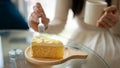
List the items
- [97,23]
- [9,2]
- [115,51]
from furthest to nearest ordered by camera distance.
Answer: [9,2] → [115,51] → [97,23]

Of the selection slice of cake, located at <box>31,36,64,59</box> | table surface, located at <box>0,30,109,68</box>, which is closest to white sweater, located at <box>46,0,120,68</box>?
table surface, located at <box>0,30,109,68</box>

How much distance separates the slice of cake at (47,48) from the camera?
76 centimetres

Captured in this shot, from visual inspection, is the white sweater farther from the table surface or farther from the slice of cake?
the slice of cake

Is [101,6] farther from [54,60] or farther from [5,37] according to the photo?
[5,37]

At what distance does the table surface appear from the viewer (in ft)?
2.63

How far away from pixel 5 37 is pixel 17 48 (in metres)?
0.15

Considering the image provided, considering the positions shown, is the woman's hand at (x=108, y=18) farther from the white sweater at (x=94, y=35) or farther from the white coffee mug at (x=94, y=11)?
the white sweater at (x=94, y=35)

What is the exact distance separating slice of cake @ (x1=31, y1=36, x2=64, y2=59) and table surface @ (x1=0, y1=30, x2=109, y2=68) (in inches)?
1.5

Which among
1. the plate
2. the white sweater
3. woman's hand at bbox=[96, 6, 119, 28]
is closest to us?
the plate

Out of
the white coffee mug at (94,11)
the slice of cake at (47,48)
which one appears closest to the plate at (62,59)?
the slice of cake at (47,48)

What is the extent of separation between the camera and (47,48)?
0.76 m

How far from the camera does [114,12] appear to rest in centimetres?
92

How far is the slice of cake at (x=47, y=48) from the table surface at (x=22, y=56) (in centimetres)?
4

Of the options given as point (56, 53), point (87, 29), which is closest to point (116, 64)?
point (87, 29)
